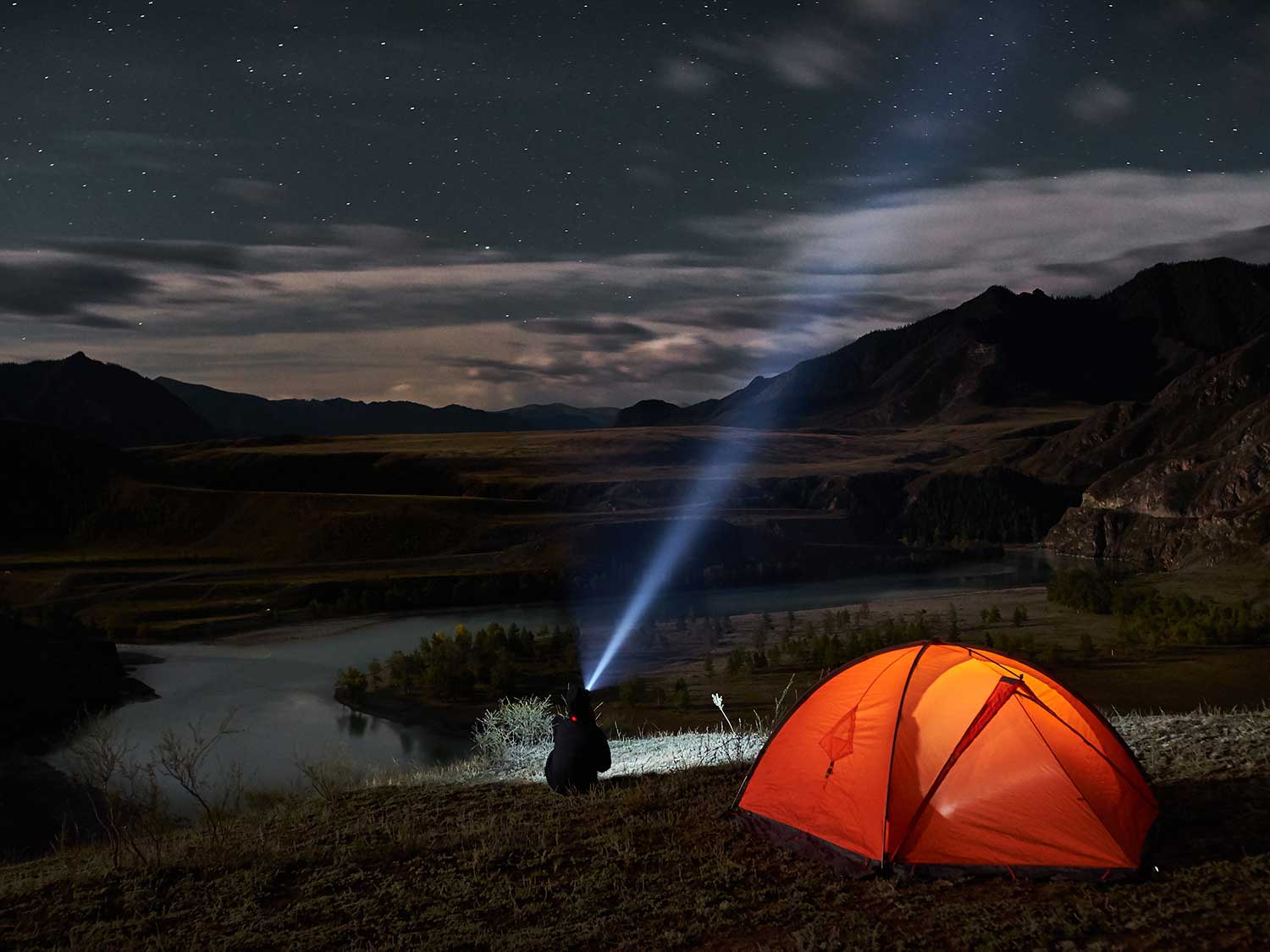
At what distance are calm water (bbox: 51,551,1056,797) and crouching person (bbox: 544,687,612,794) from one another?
6.24 meters

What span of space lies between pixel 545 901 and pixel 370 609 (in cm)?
6795

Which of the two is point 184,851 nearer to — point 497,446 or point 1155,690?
point 1155,690

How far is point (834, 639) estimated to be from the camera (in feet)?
147

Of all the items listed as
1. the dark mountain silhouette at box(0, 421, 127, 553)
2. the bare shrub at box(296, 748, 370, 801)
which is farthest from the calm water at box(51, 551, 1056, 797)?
the dark mountain silhouette at box(0, 421, 127, 553)

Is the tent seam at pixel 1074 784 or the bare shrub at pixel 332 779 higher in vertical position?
the tent seam at pixel 1074 784

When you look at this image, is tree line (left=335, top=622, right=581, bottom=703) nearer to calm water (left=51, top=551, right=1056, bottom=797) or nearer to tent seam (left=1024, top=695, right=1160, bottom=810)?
calm water (left=51, top=551, right=1056, bottom=797)

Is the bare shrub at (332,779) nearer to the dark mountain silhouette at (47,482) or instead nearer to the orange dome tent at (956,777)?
the orange dome tent at (956,777)

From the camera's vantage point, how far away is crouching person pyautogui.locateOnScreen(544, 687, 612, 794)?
41.7ft

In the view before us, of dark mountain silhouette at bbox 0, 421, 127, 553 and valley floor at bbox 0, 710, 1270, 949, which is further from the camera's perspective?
dark mountain silhouette at bbox 0, 421, 127, 553

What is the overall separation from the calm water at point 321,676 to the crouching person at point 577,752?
6.24m

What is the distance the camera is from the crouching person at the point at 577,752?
501 inches

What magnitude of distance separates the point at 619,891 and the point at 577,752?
442 centimetres

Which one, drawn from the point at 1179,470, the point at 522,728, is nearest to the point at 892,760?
the point at 522,728

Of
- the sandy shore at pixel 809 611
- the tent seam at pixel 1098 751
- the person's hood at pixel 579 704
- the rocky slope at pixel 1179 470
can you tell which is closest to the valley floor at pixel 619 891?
the tent seam at pixel 1098 751
